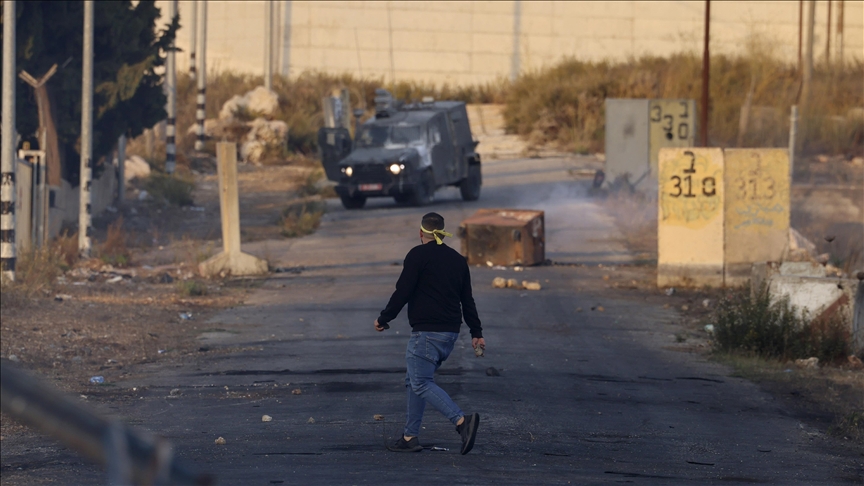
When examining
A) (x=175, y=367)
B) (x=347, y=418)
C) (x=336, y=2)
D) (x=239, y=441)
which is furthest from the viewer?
(x=336, y=2)

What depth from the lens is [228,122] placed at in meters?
41.1

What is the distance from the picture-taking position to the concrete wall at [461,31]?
1993 inches

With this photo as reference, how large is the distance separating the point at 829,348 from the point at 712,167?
4.89 m

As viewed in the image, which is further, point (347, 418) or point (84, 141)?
point (84, 141)

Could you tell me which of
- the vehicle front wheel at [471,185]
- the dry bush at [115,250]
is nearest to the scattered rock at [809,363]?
the dry bush at [115,250]

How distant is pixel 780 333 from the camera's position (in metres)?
10.7

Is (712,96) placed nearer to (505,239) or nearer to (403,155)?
(403,155)

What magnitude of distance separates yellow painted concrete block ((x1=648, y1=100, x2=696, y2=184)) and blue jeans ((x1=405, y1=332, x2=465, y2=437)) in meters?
21.2

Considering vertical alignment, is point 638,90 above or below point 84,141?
above

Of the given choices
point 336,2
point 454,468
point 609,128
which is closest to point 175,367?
point 454,468

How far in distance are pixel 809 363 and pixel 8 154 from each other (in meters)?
10.5

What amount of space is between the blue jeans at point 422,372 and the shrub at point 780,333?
4975 mm

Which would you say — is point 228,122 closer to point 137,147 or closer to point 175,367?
point 137,147

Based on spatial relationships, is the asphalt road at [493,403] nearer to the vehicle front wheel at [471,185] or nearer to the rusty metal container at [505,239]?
the rusty metal container at [505,239]
